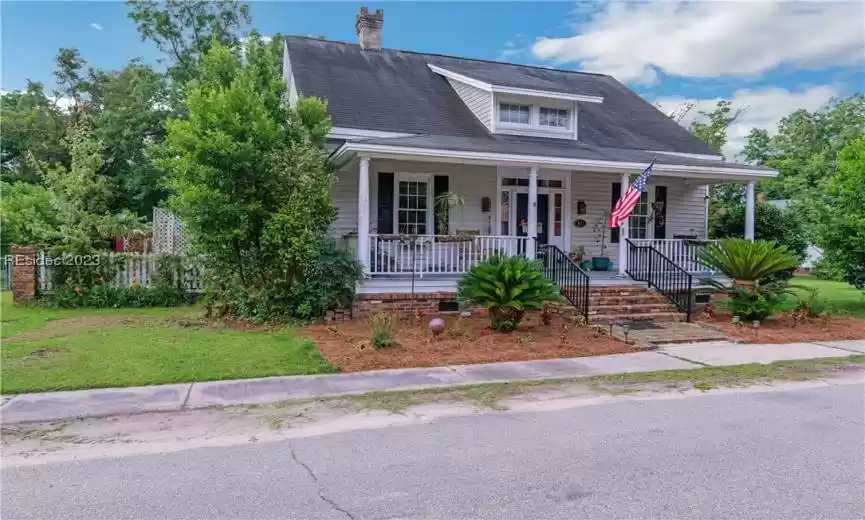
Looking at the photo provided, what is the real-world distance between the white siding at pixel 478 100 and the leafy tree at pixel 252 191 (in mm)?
5503

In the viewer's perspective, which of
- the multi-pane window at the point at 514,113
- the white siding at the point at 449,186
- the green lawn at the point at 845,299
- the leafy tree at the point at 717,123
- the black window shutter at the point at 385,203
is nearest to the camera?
the white siding at the point at 449,186

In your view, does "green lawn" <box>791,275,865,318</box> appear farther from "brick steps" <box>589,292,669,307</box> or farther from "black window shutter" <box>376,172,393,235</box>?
"black window shutter" <box>376,172,393,235</box>

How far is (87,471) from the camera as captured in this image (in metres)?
4.23

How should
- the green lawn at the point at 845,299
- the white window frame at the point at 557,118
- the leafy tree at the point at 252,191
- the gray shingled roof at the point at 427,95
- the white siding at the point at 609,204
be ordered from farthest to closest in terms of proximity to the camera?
the white siding at the point at 609,204 → the white window frame at the point at 557,118 → the gray shingled roof at the point at 427,95 → the green lawn at the point at 845,299 → the leafy tree at the point at 252,191

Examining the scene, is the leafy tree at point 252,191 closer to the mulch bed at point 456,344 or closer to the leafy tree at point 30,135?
the mulch bed at point 456,344

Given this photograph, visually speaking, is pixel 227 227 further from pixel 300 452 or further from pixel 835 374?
pixel 835 374

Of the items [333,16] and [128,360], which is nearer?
[128,360]

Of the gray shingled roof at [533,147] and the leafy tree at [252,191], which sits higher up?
the gray shingled roof at [533,147]

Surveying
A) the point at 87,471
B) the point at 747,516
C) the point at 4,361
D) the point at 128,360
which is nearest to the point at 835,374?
the point at 747,516

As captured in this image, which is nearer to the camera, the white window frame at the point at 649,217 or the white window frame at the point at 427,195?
the white window frame at the point at 427,195

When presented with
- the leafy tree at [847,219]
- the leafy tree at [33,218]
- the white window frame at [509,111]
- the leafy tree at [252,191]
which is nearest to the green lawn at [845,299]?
the leafy tree at [847,219]

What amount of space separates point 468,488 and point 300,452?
148 cm

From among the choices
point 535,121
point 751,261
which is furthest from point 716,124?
point 751,261

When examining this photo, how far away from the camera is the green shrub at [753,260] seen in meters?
11.5
